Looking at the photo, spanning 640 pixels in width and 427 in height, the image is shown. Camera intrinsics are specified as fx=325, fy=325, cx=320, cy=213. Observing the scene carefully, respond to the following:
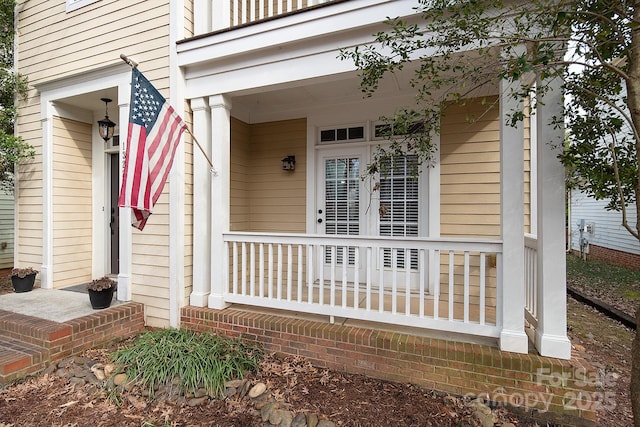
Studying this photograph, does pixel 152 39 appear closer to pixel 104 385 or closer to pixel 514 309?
pixel 104 385

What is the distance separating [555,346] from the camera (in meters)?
2.47

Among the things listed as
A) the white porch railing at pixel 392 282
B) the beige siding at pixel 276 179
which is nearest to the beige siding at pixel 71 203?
the beige siding at pixel 276 179

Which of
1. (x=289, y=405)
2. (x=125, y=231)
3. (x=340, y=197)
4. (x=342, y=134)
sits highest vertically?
(x=342, y=134)

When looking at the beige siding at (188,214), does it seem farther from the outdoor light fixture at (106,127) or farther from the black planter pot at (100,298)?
the outdoor light fixture at (106,127)

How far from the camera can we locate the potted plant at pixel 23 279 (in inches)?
171

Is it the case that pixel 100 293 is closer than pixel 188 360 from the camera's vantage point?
No

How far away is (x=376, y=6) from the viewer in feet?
9.41

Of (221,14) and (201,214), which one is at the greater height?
(221,14)

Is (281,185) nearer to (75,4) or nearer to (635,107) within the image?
(75,4)

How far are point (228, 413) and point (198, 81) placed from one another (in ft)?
11.0

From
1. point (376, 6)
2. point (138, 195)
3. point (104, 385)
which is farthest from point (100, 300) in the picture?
point (376, 6)

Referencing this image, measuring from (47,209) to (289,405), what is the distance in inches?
171

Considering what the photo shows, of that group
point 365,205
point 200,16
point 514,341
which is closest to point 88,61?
point 200,16

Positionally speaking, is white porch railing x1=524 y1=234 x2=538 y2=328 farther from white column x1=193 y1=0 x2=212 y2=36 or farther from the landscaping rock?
white column x1=193 y1=0 x2=212 y2=36
